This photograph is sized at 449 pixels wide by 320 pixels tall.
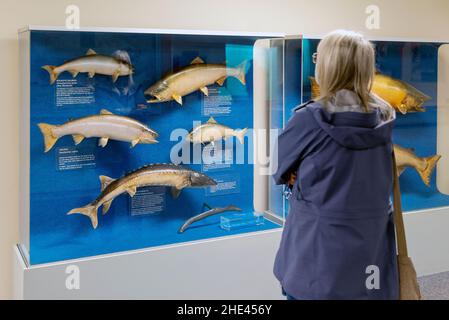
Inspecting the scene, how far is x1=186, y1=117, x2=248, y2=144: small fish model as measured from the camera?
9.00 ft

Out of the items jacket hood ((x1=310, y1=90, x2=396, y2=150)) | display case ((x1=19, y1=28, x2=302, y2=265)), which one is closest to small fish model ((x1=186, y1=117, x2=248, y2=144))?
display case ((x1=19, y1=28, x2=302, y2=265))

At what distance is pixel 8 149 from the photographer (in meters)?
2.53

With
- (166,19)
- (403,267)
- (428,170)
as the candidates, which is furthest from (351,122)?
(428,170)

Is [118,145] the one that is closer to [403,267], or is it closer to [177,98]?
[177,98]

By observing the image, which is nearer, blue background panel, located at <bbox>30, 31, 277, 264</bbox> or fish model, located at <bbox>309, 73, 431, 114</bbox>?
blue background panel, located at <bbox>30, 31, 277, 264</bbox>

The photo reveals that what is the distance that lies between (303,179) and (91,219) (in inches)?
53.4

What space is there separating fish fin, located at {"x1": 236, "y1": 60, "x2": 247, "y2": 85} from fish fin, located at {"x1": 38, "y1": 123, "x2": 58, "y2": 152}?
3.45ft

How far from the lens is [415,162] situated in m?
3.47

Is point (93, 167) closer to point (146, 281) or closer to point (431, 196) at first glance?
point (146, 281)

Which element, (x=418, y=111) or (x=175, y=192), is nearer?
(x=175, y=192)

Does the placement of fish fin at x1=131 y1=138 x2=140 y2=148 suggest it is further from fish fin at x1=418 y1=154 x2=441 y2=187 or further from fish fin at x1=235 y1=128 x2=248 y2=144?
fish fin at x1=418 y1=154 x2=441 y2=187

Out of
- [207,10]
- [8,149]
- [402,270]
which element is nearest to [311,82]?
[207,10]

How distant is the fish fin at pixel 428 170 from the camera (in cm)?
353

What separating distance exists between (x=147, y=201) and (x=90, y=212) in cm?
30
